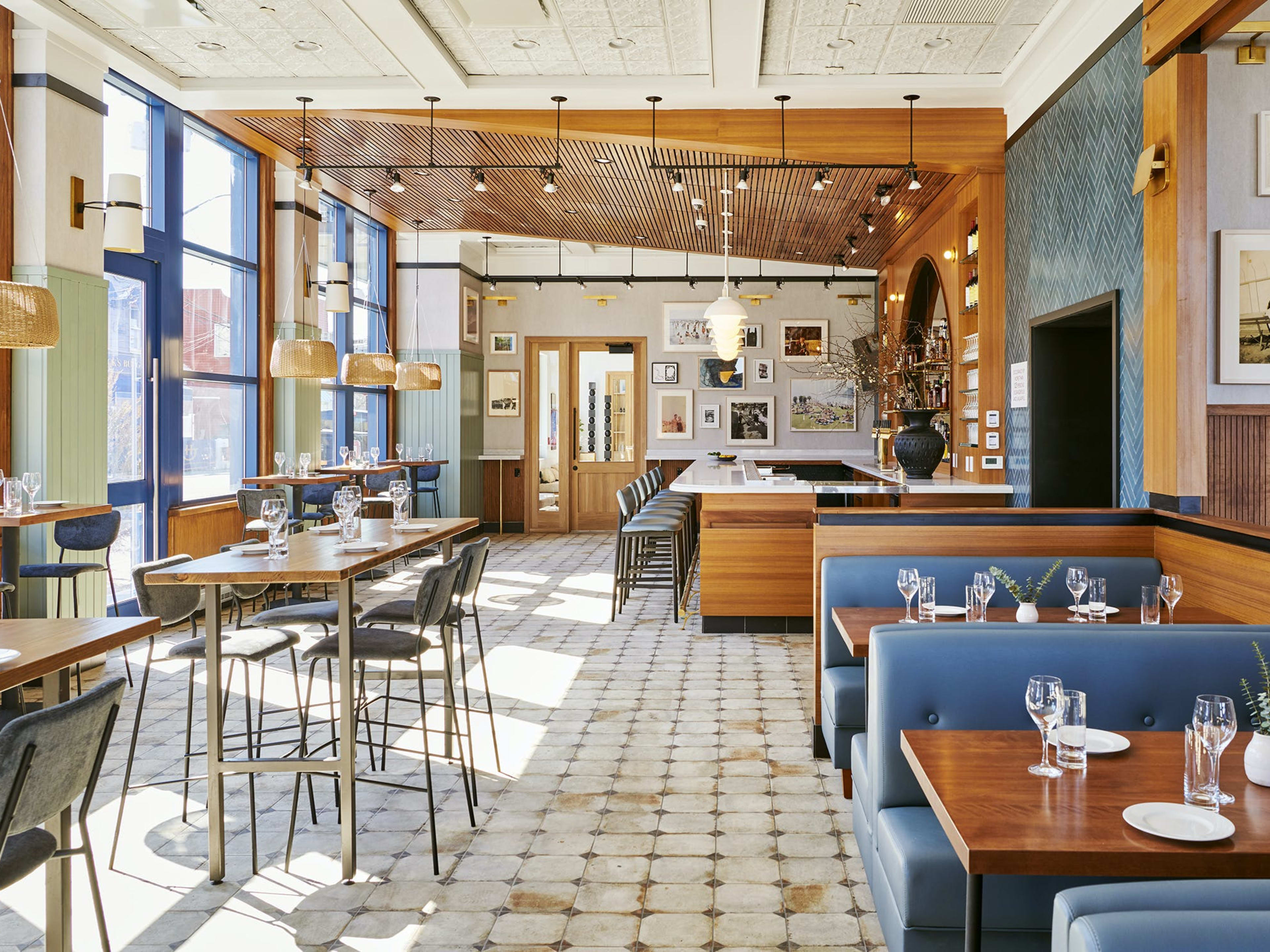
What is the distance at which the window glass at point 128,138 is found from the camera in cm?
669

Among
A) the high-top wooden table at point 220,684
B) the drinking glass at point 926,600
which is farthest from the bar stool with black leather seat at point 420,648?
the drinking glass at point 926,600

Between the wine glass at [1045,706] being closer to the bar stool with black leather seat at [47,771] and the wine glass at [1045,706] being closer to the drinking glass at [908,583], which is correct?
the drinking glass at [908,583]

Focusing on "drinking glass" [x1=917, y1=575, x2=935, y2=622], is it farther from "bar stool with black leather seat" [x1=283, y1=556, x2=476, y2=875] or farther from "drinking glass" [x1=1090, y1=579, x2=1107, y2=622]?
"bar stool with black leather seat" [x1=283, y1=556, x2=476, y2=875]

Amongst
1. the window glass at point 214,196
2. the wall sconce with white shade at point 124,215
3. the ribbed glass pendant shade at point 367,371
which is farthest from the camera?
the ribbed glass pendant shade at point 367,371

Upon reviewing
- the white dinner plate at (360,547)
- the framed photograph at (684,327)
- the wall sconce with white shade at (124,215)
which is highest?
the framed photograph at (684,327)

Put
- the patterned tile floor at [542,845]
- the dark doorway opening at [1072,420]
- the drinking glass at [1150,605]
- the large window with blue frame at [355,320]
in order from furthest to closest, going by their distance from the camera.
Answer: the large window with blue frame at [355,320]
the dark doorway opening at [1072,420]
the drinking glass at [1150,605]
the patterned tile floor at [542,845]

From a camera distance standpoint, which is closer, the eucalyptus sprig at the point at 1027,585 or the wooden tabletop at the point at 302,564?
the wooden tabletop at the point at 302,564

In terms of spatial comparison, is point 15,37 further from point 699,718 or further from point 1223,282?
point 1223,282

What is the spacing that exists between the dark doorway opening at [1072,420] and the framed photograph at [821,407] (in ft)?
22.4

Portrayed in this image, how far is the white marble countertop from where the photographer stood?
652cm

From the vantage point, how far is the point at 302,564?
3217 millimetres

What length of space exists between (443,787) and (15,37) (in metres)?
5.28

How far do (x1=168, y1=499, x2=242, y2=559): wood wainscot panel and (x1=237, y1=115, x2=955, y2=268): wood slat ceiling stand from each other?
3.18 meters

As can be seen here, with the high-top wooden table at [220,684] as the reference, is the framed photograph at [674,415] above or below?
above
